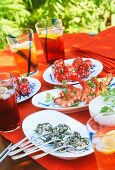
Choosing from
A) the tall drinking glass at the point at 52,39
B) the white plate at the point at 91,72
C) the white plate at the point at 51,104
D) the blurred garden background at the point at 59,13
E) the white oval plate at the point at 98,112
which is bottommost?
the blurred garden background at the point at 59,13

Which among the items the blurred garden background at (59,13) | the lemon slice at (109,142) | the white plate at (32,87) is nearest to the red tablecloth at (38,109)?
the white plate at (32,87)

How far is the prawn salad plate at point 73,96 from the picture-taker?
127 centimetres

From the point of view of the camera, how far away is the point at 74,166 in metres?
1.02

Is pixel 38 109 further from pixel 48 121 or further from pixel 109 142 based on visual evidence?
pixel 109 142

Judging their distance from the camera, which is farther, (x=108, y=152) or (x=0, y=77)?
(x=0, y=77)

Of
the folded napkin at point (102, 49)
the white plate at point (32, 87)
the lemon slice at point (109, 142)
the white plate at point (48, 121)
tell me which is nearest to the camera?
the lemon slice at point (109, 142)

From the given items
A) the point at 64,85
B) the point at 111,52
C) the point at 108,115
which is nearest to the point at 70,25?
the point at 111,52

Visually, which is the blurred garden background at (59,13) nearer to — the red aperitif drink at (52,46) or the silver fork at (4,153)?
the red aperitif drink at (52,46)

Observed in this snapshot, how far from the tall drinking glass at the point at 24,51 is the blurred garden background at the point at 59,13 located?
4.76 ft

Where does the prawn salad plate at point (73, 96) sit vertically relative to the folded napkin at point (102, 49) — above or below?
below

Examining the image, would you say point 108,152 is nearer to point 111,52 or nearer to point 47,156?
point 47,156

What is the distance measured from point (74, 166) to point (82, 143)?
66mm

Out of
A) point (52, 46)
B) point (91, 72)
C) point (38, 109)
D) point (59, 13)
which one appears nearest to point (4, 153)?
point (38, 109)

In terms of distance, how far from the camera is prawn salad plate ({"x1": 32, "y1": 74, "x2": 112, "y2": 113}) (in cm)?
127
